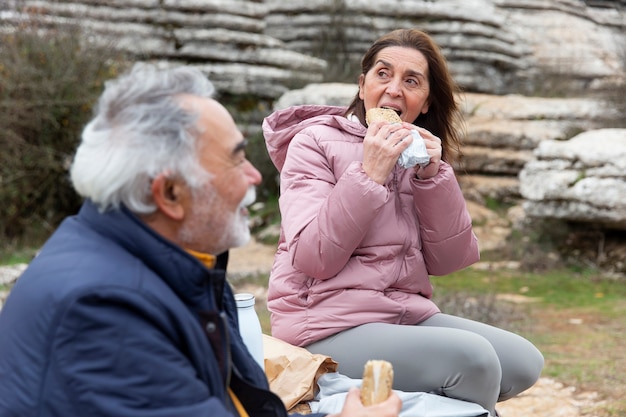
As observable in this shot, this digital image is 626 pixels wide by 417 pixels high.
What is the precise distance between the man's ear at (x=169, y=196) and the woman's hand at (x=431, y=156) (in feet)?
5.09

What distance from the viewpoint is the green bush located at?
9219 millimetres

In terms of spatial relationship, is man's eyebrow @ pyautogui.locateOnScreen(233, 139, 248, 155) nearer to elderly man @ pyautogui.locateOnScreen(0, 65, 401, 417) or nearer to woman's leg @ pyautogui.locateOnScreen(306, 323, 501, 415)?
elderly man @ pyautogui.locateOnScreen(0, 65, 401, 417)

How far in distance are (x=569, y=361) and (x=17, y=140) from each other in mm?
5943

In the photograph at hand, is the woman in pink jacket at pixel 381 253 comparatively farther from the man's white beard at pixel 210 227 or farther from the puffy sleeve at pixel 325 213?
the man's white beard at pixel 210 227

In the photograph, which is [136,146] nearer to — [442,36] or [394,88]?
[394,88]

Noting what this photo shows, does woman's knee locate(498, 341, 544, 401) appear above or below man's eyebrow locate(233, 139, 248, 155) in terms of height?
below

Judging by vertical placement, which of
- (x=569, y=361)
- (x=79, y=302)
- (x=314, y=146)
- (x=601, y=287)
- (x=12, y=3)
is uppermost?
(x=79, y=302)

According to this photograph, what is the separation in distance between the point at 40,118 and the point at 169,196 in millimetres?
7866

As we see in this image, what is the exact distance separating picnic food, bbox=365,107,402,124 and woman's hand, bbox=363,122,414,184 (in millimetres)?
190

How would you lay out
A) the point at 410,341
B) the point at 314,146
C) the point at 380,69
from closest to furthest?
the point at 410,341 → the point at 314,146 → the point at 380,69

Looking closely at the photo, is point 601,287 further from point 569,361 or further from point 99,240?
point 99,240

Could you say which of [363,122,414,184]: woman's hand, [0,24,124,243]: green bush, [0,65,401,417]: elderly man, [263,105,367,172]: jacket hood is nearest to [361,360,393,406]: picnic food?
[0,65,401,417]: elderly man

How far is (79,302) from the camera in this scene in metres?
1.78

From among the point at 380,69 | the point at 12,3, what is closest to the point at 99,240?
the point at 380,69
